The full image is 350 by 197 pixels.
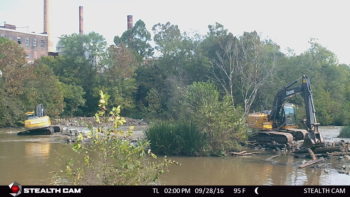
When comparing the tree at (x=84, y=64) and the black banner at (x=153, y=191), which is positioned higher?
the tree at (x=84, y=64)

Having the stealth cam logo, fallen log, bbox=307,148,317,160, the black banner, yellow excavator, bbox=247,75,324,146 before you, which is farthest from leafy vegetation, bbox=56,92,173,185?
yellow excavator, bbox=247,75,324,146

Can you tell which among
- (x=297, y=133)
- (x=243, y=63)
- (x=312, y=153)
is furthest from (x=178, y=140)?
(x=243, y=63)

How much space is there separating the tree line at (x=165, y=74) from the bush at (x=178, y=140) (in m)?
13.6

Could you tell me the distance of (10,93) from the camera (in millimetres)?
45062

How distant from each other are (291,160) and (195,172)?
5.40 meters

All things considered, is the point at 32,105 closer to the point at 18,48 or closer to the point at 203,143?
the point at 18,48

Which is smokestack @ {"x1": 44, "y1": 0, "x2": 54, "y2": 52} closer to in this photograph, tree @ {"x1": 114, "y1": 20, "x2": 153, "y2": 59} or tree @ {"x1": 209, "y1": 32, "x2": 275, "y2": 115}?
tree @ {"x1": 114, "y1": 20, "x2": 153, "y2": 59}

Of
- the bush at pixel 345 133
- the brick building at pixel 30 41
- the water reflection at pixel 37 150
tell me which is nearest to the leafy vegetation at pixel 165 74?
the bush at pixel 345 133

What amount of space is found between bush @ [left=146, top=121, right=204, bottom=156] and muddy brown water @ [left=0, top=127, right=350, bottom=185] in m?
0.72

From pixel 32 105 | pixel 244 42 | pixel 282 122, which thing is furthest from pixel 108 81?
pixel 282 122

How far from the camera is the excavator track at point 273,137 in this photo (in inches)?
928

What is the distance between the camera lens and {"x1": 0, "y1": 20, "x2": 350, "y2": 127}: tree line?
4450 centimetres

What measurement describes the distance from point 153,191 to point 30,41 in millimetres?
64722

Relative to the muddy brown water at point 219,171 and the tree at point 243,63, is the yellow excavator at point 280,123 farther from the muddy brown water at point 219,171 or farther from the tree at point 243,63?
the tree at point 243,63
